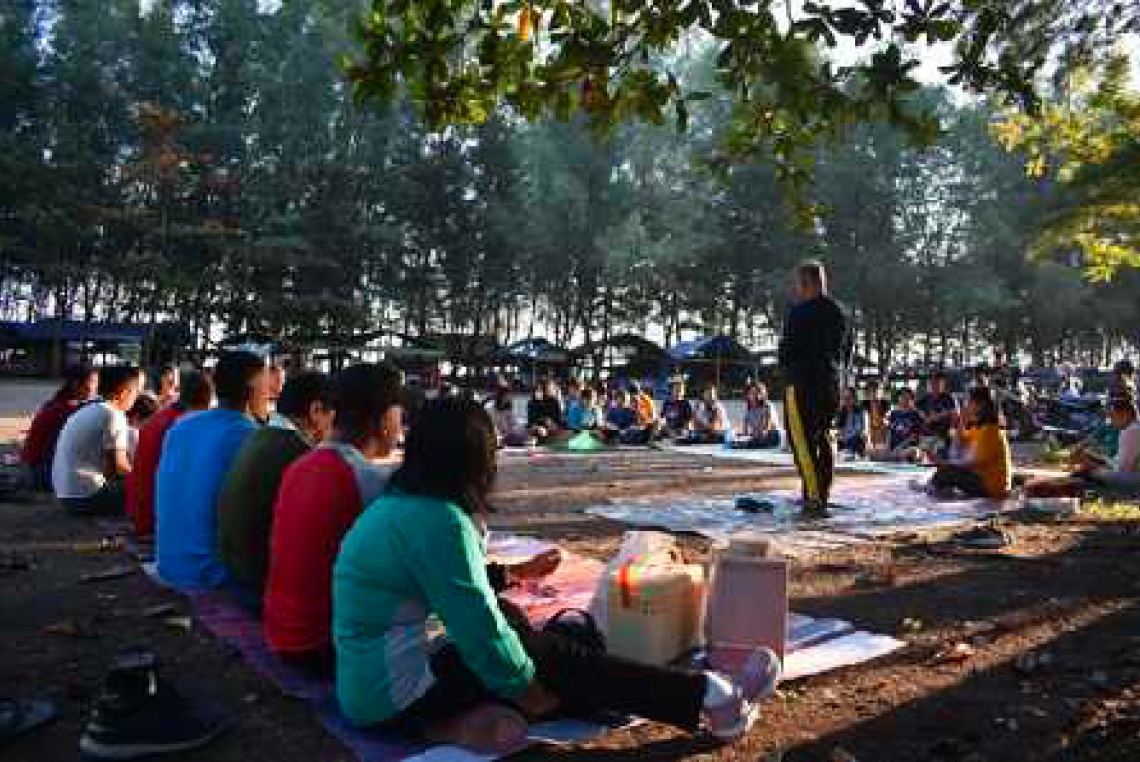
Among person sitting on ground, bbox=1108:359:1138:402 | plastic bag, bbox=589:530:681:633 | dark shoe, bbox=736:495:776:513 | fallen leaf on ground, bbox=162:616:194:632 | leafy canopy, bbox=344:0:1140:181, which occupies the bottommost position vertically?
fallen leaf on ground, bbox=162:616:194:632

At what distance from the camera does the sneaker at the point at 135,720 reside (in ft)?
9.80

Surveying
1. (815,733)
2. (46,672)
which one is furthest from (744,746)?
(46,672)

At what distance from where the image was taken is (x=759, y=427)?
53.0 ft

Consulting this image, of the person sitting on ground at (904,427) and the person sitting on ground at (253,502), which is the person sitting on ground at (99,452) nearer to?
the person sitting on ground at (253,502)

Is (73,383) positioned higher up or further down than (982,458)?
higher up

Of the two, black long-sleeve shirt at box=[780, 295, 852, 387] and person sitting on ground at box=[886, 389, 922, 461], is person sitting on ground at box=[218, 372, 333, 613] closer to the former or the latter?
black long-sleeve shirt at box=[780, 295, 852, 387]

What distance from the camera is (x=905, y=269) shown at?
1687 inches

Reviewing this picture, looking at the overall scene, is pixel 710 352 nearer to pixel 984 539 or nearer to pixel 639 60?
pixel 984 539

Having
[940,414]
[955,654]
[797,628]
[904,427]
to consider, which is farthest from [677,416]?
[955,654]

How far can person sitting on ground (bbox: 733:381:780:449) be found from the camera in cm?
1574

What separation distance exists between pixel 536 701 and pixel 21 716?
1.82 m

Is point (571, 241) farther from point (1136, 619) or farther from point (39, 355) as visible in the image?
point (1136, 619)

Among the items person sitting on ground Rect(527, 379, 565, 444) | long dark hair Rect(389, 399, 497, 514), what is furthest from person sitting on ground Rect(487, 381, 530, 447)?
long dark hair Rect(389, 399, 497, 514)

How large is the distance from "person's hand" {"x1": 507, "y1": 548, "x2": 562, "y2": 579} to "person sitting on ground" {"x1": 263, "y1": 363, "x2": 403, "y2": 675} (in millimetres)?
1560
